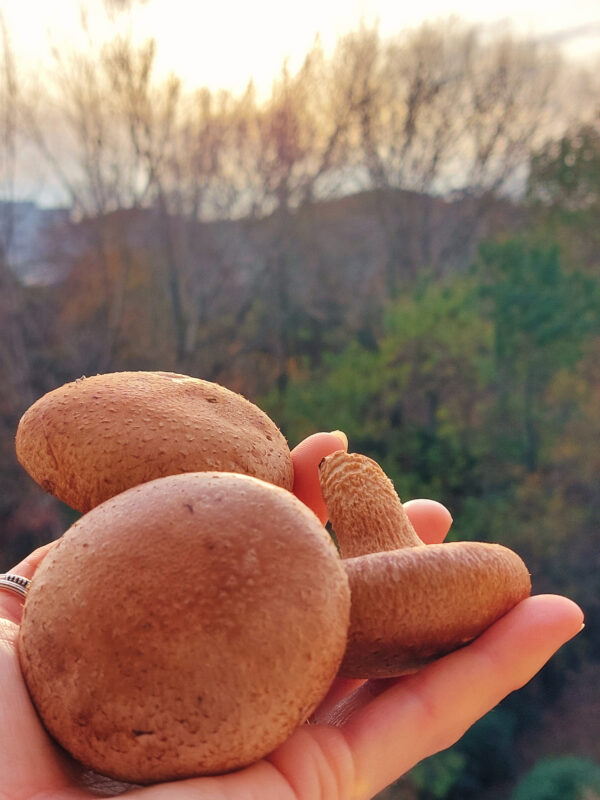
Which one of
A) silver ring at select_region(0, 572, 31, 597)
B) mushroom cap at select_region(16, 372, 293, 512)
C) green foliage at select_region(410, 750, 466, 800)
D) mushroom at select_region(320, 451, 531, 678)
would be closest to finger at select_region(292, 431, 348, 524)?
mushroom cap at select_region(16, 372, 293, 512)

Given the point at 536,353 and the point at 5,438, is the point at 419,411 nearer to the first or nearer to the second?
the point at 536,353

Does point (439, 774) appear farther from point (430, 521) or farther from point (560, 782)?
point (430, 521)

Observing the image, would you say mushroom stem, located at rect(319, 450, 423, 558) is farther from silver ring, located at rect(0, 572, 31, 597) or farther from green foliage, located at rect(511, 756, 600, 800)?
green foliage, located at rect(511, 756, 600, 800)

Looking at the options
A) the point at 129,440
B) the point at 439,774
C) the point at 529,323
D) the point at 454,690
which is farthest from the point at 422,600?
the point at 529,323

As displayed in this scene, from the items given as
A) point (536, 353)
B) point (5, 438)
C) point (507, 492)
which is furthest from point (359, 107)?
point (5, 438)

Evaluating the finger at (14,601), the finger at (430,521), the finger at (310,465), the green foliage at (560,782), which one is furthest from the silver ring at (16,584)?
the green foliage at (560,782)

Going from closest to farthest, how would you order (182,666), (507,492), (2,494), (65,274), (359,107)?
(182,666), (2,494), (65,274), (507,492), (359,107)
